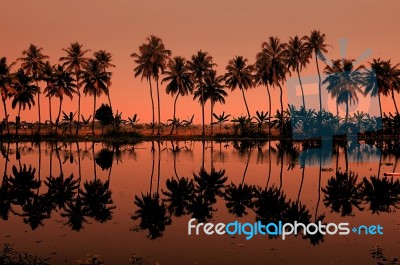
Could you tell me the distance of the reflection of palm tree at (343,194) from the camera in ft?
60.0

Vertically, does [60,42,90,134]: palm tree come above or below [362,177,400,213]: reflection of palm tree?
above

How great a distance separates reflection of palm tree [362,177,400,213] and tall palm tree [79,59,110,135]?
65909 mm

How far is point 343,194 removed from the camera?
2108cm

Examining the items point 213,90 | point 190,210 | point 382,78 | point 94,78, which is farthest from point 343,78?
point 190,210

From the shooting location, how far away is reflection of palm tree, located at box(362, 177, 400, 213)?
729 inches

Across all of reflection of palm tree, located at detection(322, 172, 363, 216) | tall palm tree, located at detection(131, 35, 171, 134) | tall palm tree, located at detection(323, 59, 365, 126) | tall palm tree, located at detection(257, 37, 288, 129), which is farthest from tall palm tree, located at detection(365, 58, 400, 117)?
reflection of palm tree, located at detection(322, 172, 363, 216)

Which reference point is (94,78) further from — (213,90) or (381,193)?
(381,193)

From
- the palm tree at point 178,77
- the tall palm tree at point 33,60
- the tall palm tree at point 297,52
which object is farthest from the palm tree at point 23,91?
the tall palm tree at point 297,52

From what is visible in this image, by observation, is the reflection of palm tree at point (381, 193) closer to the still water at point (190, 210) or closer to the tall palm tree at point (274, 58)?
the still water at point (190, 210)

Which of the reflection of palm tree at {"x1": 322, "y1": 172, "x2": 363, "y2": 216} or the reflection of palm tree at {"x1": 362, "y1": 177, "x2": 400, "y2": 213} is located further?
the reflection of palm tree at {"x1": 362, "y1": 177, "x2": 400, "y2": 213}

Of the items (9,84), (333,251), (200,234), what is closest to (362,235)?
(333,251)

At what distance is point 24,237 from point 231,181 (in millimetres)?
13812

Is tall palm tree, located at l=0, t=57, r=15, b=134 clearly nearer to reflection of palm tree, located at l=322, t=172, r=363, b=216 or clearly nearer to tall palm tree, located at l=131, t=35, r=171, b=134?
tall palm tree, located at l=131, t=35, r=171, b=134

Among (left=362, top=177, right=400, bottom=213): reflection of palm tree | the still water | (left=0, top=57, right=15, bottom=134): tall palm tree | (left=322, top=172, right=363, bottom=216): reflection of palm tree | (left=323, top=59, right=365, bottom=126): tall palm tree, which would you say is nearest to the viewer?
the still water
